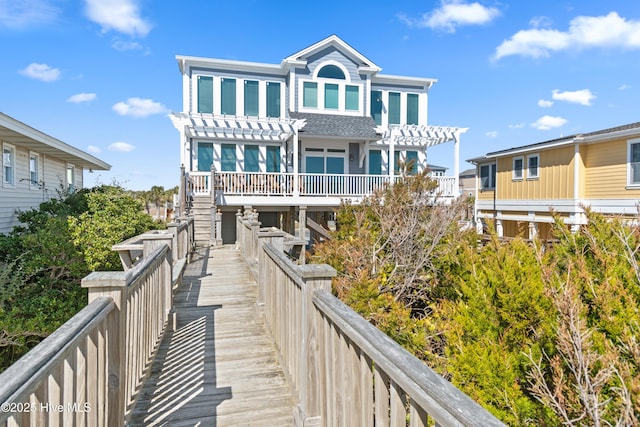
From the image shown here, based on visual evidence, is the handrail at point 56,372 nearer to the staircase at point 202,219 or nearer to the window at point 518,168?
the staircase at point 202,219

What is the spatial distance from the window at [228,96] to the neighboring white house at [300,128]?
4 cm

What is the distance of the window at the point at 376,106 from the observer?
61.0 ft

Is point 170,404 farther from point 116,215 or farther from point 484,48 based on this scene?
point 484,48

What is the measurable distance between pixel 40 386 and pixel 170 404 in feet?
6.97

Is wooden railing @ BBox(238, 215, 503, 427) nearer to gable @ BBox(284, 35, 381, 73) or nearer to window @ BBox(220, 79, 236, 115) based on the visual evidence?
window @ BBox(220, 79, 236, 115)

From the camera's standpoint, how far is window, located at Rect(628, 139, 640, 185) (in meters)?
13.0

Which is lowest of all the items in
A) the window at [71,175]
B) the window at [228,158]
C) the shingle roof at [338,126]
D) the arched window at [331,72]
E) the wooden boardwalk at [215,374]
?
the wooden boardwalk at [215,374]

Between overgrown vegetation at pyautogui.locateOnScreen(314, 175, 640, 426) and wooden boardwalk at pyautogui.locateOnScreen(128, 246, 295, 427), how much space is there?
4.23ft

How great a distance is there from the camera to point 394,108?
743 inches

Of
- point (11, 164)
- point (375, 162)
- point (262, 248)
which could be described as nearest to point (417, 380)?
point (262, 248)

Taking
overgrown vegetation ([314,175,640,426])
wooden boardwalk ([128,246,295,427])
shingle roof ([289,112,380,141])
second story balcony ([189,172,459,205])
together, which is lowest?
wooden boardwalk ([128,246,295,427])

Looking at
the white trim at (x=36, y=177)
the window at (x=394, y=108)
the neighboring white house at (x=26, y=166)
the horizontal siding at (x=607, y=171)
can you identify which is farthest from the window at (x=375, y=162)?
the white trim at (x=36, y=177)

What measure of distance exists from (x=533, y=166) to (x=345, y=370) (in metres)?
18.1

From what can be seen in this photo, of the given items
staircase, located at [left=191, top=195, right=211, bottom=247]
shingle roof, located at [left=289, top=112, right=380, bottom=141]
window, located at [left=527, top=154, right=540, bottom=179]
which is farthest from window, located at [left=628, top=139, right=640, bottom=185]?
staircase, located at [left=191, top=195, right=211, bottom=247]
